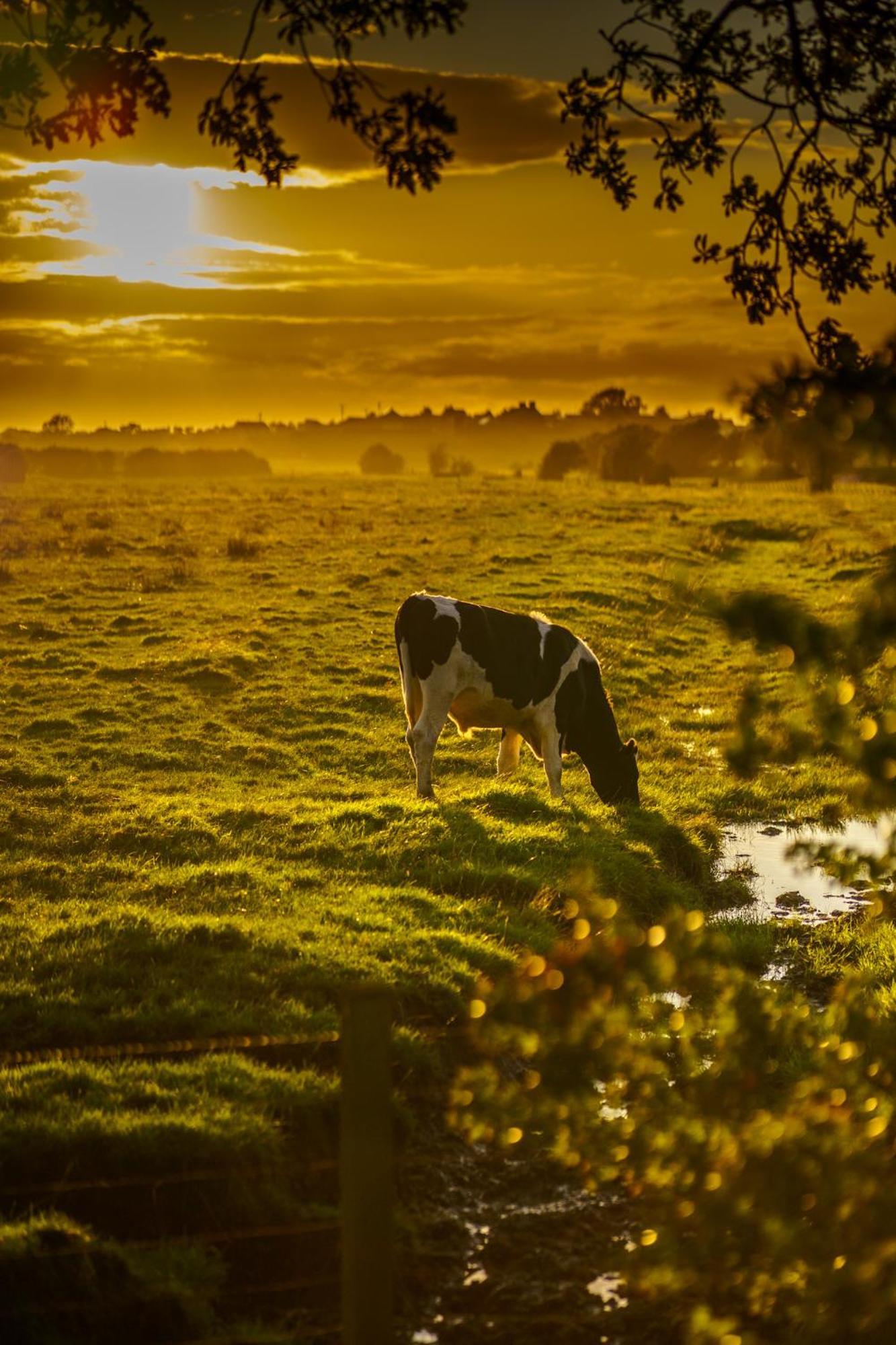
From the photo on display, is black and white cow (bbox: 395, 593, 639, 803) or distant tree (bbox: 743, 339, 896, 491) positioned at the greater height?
distant tree (bbox: 743, 339, 896, 491)

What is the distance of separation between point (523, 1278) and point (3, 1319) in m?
2.40

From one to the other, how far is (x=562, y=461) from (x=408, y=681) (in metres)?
108

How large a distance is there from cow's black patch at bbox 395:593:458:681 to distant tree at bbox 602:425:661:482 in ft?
288

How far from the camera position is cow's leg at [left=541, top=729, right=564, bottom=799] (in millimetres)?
16062

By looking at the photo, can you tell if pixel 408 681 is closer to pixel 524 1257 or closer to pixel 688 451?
pixel 524 1257

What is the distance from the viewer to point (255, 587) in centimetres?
3234

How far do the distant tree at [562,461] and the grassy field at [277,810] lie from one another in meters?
83.2

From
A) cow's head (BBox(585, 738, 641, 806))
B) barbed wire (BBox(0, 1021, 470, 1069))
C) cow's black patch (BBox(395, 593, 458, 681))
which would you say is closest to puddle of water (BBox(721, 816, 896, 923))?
cow's head (BBox(585, 738, 641, 806))

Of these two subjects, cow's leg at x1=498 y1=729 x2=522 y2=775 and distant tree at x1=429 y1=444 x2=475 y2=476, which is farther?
distant tree at x1=429 y1=444 x2=475 y2=476

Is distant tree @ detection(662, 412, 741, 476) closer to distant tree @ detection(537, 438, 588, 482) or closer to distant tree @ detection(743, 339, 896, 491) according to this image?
distant tree @ detection(537, 438, 588, 482)

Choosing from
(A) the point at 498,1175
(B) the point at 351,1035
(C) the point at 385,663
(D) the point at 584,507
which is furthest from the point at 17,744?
(D) the point at 584,507

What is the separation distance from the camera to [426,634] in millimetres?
16031

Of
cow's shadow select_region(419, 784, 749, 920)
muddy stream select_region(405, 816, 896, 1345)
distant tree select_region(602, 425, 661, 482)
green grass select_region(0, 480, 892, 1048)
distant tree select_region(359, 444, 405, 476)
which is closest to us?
muddy stream select_region(405, 816, 896, 1345)

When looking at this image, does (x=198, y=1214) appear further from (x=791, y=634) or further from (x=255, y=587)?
(x=255, y=587)
